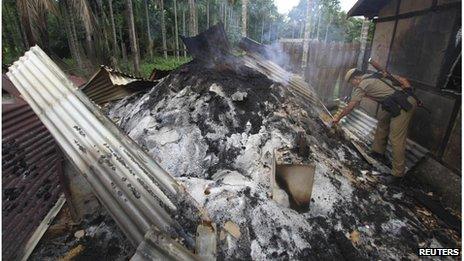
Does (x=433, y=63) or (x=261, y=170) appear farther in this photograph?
(x=433, y=63)

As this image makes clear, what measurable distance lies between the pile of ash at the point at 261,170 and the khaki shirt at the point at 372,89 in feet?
2.87

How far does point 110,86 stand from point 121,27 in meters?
14.7

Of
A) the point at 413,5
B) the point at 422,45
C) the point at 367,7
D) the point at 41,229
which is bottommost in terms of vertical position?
the point at 41,229

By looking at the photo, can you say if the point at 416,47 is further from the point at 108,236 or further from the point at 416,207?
the point at 108,236

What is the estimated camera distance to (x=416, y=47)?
515cm

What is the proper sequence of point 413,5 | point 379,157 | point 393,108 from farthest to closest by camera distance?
1. point 413,5
2. point 379,157
3. point 393,108

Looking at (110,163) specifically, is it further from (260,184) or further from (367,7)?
(367,7)

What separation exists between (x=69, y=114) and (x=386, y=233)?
347 centimetres

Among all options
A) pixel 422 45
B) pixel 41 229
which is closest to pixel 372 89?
pixel 422 45

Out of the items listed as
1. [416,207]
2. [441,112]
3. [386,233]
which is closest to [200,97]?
[386,233]

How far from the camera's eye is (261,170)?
352 centimetres

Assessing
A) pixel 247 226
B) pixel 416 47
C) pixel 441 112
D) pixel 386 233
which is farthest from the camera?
pixel 416 47

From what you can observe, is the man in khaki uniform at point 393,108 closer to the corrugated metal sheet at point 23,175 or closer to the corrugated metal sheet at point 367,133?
the corrugated metal sheet at point 367,133

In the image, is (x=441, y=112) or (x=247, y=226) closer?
(x=247, y=226)
